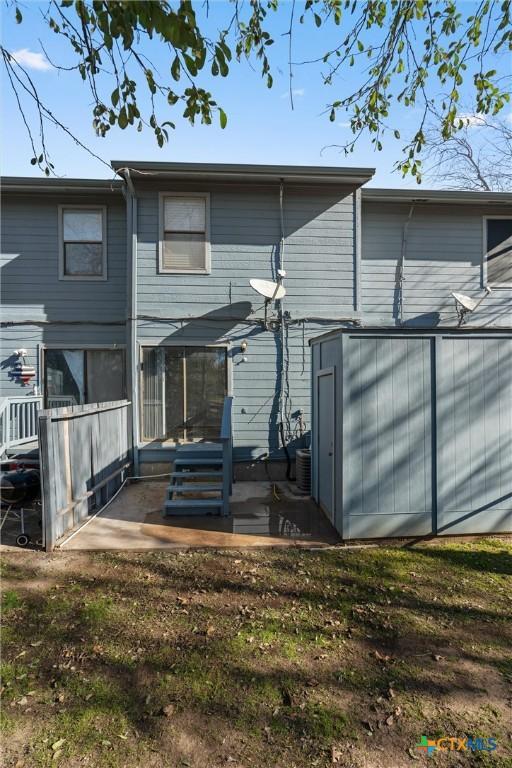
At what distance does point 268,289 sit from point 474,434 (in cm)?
405

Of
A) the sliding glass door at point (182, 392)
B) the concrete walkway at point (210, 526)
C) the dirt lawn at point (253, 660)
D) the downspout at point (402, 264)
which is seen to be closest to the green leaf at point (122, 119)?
the dirt lawn at point (253, 660)

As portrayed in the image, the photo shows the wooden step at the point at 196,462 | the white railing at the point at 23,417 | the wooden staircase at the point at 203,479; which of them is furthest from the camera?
the white railing at the point at 23,417

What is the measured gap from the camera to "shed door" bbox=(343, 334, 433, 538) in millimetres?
4734

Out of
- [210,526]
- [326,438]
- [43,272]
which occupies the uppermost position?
[43,272]

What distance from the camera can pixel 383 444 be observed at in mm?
4758

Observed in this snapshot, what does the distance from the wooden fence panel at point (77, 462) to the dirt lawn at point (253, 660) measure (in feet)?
2.04

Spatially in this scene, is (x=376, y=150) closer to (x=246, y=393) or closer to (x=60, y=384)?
(x=246, y=393)

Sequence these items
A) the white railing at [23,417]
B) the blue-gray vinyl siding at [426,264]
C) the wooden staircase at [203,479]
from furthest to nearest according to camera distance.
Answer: the blue-gray vinyl siding at [426,264], the white railing at [23,417], the wooden staircase at [203,479]

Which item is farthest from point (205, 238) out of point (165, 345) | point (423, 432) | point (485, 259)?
point (485, 259)

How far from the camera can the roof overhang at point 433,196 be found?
8383 mm

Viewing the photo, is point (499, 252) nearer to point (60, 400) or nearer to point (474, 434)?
point (474, 434)

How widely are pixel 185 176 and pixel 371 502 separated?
6.13 m

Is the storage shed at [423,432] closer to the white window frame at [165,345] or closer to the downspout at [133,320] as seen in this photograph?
the white window frame at [165,345]

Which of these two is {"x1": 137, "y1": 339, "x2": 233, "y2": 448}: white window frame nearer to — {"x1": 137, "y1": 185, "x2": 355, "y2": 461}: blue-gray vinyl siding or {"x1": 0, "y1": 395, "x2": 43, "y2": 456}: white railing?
{"x1": 137, "y1": 185, "x2": 355, "y2": 461}: blue-gray vinyl siding
